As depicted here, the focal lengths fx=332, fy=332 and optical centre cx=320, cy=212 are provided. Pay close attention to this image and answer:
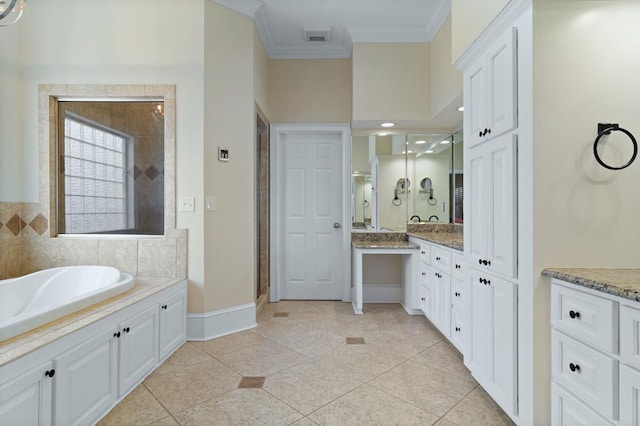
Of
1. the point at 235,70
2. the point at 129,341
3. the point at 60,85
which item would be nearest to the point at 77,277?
the point at 129,341

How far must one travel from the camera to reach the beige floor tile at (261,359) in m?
2.34

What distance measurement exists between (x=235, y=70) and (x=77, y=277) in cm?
221

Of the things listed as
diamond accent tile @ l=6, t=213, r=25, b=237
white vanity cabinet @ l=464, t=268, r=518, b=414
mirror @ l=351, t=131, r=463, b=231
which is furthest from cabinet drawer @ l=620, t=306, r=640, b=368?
diamond accent tile @ l=6, t=213, r=25, b=237

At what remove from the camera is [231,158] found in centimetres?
306

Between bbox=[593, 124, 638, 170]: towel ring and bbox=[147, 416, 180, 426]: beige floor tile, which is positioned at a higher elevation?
bbox=[593, 124, 638, 170]: towel ring

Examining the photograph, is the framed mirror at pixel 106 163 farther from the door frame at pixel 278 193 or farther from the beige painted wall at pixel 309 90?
the beige painted wall at pixel 309 90

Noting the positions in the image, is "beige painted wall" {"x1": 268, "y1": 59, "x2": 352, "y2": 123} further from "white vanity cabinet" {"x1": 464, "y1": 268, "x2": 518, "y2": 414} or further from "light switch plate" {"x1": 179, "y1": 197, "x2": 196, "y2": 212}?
"white vanity cabinet" {"x1": 464, "y1": 268, "x2": 518, "y2": 414}

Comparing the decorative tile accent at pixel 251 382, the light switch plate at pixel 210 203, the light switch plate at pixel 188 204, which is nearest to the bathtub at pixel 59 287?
the light switch plate at pixel 188 204

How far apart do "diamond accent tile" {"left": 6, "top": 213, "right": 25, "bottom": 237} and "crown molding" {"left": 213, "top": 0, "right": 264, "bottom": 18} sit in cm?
255

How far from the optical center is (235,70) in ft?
10.1

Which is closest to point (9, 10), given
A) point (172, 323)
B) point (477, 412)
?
point (172, 323)

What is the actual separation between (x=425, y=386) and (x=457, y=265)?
0.92 metres

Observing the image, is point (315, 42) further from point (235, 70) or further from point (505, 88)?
point (505, 88)

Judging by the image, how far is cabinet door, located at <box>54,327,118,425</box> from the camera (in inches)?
61.5
